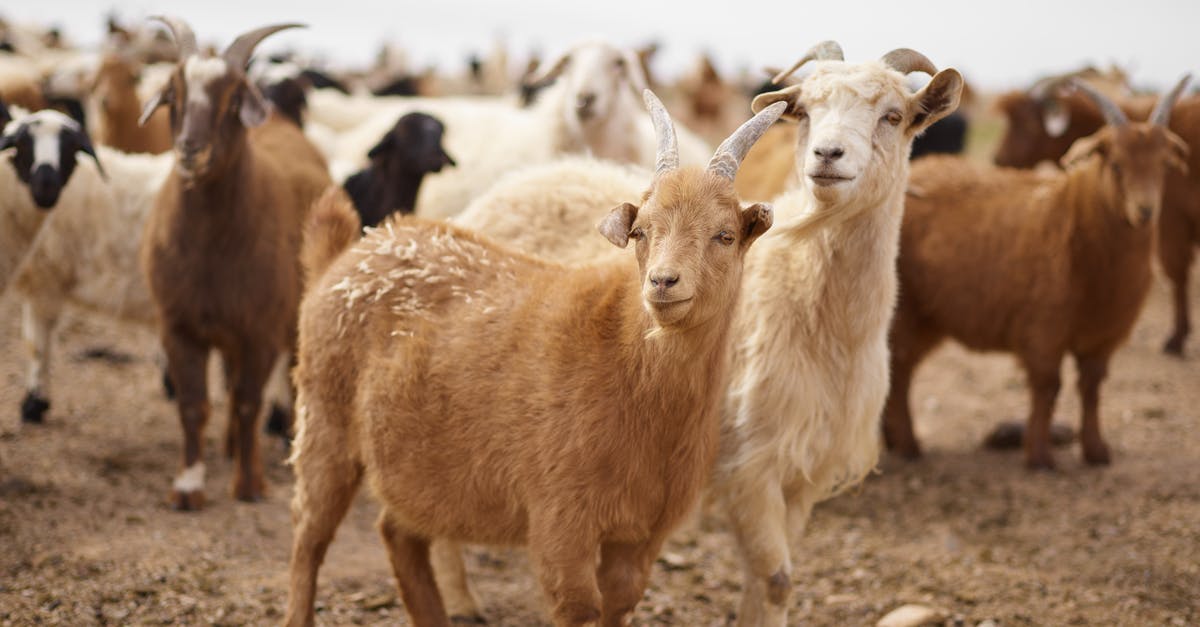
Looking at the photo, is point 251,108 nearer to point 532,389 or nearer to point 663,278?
point 532,389

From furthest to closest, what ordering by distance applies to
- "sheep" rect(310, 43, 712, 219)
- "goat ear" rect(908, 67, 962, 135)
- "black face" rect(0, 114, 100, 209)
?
"sheep" rect(310, 43, 712, 219) → "black face" rect(0, 114, 100, 209) → "goat ear" rect(908, 67, 962, 135)

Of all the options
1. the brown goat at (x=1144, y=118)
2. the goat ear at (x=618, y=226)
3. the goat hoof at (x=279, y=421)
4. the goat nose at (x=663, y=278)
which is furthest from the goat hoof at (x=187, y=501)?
the brown goat at (x=1144, y=118)

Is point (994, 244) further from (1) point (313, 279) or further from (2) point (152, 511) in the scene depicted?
(2) point (152, 511)

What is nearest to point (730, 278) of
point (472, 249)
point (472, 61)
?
point (472, 249)

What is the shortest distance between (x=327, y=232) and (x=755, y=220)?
1.97 m

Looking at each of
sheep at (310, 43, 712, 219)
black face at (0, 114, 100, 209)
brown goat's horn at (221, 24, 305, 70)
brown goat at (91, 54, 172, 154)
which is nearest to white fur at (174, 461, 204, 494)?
→ black face at (0, 114, 100, 209)

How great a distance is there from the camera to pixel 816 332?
4.81 meters

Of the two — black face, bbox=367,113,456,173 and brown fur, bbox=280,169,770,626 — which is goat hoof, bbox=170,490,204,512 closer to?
brown fur, bbox=280,169,770,626

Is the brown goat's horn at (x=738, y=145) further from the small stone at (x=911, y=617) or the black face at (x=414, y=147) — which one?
the black face at (x=414, y=147)

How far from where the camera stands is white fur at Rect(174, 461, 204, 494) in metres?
6.21

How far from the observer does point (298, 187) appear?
7.24 metres

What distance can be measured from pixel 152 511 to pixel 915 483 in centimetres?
442

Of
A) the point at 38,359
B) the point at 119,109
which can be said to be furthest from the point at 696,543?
the point at 119,109

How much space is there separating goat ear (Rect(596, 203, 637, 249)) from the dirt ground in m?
2.26
